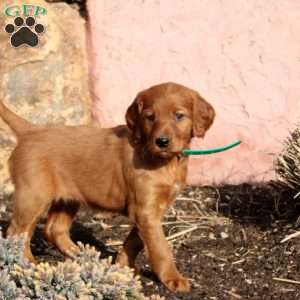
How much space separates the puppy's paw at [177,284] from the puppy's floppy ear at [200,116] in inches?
37.7

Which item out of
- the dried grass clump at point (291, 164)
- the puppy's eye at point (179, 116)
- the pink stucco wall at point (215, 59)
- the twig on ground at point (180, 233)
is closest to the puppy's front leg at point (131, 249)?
the twig on ground at point (180, 233)

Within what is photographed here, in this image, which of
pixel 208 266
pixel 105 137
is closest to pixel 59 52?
pixel 105 137

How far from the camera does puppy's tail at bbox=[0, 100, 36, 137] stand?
5.51m

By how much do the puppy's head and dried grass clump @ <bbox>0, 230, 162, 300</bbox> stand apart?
996mm

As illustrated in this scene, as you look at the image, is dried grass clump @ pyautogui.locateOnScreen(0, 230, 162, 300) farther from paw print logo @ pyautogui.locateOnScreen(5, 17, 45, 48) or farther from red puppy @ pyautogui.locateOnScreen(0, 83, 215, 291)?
paw print logo @ pyautogui.locateOnScreen(5, 17, 45, 48)

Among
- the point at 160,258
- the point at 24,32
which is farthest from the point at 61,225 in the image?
the point at 24,32

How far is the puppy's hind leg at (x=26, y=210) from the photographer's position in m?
5.27

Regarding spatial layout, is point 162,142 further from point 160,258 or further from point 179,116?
point 160,258

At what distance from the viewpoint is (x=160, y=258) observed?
4934 mm

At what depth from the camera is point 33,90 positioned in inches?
274

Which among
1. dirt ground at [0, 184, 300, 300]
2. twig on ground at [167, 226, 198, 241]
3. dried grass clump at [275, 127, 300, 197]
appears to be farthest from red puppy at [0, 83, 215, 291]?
dried grass clump at [275, 127, 300, 197]

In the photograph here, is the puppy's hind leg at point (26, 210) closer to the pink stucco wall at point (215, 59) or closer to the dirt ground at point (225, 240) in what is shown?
the dirt ground at point (225, 240)

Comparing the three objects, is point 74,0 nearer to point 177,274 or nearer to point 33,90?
point 33,90

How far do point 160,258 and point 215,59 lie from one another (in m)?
2.67
